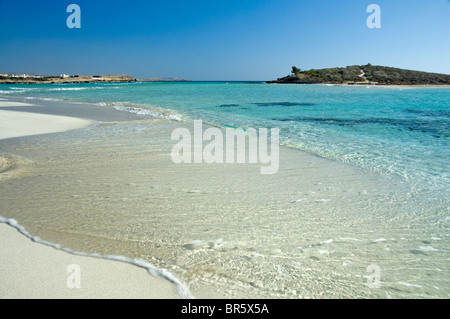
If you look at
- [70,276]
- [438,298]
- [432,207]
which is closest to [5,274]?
[70,276]

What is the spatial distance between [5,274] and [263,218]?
2528 mm

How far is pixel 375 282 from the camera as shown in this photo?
2.34 metres

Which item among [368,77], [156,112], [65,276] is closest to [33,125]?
[156,112]

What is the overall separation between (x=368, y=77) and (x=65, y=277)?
11120cm

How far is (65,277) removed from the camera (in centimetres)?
230

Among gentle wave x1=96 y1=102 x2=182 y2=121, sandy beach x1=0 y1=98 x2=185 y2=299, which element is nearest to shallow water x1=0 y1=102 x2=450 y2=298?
sandy beach x1=0 y1=98 x2=185 y2=299

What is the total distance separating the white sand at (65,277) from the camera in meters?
2.12

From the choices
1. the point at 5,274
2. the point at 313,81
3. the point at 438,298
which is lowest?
the point at 438,298

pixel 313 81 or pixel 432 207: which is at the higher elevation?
pixel 313 81

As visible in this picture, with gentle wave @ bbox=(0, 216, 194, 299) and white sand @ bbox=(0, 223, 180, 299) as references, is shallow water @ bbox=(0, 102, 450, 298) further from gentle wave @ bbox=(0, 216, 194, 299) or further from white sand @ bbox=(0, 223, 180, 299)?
white sand @ bbox=(0, 223, 180, 299)

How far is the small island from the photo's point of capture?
3407 inches
